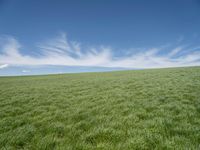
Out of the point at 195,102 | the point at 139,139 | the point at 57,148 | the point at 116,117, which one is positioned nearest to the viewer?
the point at 57,148

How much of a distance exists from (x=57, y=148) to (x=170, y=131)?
3.47 meters

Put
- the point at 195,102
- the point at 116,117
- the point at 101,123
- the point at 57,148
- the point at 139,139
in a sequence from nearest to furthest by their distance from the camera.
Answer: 1. the point at 57,148
2. the point at 139,139
3. the point at 101,123
4. the point at 116,117
5. the point at 195,102

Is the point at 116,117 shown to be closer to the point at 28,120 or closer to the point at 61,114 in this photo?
the point at 61,114

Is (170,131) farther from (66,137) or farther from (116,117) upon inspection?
(66,137)

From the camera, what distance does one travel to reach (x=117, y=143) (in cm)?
393

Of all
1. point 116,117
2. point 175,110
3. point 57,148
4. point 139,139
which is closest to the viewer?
point 57,148

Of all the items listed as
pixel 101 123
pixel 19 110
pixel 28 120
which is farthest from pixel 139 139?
pixel 19 110

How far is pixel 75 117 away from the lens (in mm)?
6172

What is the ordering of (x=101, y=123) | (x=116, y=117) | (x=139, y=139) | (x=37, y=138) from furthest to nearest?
1. (x=116, y=117)
2. (x=101, y=123)
3. (x=37, y=138)
4. (x=139, y=139)

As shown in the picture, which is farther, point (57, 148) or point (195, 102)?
point (195, 102)

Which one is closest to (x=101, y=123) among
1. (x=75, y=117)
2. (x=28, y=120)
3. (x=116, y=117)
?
(x=116, y=117)

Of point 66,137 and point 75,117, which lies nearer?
point 66,137

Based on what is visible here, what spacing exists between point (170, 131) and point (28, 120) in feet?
18.5

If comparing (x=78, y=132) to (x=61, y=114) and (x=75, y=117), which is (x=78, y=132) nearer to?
(x=75, y=117)
